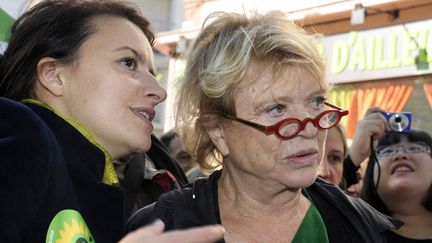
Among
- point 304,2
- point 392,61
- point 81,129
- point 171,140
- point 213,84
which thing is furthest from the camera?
point 304,2

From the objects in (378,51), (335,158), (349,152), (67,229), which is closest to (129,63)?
(67,229)

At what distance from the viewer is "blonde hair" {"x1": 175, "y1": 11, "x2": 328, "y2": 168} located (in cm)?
214

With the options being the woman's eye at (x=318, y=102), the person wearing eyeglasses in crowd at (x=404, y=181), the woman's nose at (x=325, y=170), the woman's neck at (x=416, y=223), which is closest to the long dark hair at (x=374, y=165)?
the person wearing eyeglasses in crowd at (x=404, y=181)

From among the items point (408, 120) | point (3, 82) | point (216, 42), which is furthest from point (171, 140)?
point (3, 82)

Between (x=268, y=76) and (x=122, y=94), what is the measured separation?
1.65 feet

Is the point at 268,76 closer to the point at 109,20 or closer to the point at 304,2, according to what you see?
the point at 109,20

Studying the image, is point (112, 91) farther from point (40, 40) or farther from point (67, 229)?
point (67, 229)

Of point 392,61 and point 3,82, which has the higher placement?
point 3,82

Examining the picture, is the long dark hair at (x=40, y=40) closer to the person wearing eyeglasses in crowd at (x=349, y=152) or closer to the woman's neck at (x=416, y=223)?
the person wearing eyeglasses in crowd at (x=349, y=152)

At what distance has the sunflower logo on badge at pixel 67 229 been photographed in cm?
154

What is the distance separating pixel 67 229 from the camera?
61.5 inches

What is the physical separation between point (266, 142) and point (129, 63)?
0.52m

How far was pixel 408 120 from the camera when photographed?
335 centimetres

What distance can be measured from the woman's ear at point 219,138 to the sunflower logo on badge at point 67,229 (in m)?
0.78
